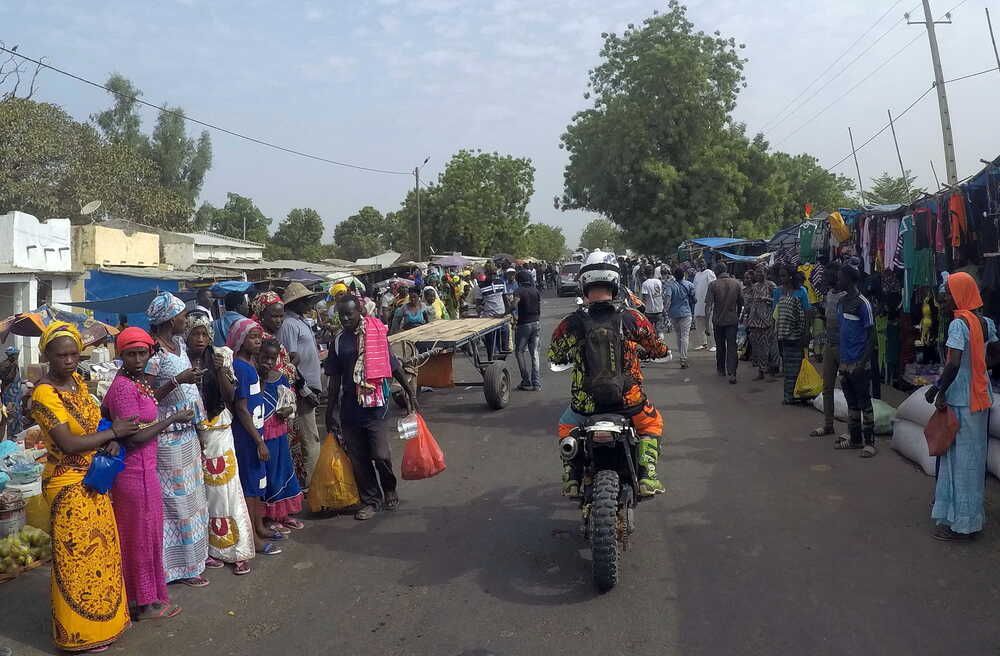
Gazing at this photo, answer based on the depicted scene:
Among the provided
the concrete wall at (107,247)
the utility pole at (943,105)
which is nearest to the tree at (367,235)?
the concrete wall at (107,247)

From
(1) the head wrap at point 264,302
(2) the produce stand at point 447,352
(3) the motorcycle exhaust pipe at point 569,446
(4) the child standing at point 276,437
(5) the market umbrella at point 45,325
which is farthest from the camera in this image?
(5) the market umbrella at point 45,325

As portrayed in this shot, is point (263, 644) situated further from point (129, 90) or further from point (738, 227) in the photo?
point (129, 90)

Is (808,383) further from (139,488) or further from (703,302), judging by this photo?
(139,488)

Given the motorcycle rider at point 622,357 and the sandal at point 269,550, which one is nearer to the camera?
the motorcycle rider at point 622,357

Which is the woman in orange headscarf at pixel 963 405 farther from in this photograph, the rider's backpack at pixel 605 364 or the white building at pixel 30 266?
the white building at pixel 30 266

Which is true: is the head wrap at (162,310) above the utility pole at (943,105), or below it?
below

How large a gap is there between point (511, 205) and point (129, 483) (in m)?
55.0

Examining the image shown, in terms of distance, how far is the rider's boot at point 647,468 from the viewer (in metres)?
5.20

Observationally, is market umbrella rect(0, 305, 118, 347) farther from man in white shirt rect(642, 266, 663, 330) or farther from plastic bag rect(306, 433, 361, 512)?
man in white shirt rect(642, 266, 663, 330)

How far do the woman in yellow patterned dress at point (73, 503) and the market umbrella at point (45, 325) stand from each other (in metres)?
5.30

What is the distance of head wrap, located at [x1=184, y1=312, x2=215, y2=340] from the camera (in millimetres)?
5695

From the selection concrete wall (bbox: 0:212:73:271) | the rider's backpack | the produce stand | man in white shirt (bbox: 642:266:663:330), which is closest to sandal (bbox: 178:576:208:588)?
the rider's backpack

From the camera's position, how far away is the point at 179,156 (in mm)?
59781

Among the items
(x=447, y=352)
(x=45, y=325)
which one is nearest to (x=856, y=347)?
(x=447, y=352)
